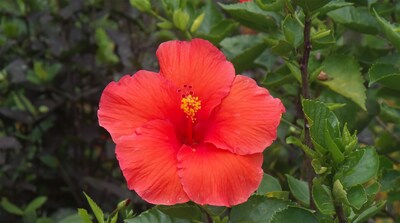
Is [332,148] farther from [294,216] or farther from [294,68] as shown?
[294,68]

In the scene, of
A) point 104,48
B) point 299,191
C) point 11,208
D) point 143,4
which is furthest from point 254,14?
point 11,208

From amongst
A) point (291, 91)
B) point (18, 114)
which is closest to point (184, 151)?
point (291, 91)

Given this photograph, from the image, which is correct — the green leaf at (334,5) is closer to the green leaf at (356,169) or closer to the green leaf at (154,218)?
the green leaf at (356,169)

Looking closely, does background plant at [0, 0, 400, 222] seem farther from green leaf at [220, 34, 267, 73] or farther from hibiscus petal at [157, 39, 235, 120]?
hibiscus petal at [157, 39, 235, 120]

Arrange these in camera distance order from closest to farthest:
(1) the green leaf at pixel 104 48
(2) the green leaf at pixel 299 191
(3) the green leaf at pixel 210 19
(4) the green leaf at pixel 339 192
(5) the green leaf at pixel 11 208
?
(4) the green leaf at pixel 339 192 < (2) the green leaf at pixel 299 191 < (3) the green leaf at pixel 210 19 < (5) the green leaf at pixel 11 208 < (1) the green leaf at pixel 104 48

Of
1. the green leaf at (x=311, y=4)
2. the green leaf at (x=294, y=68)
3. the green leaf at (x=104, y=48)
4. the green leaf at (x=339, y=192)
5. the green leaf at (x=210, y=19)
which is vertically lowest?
the green leaf at (x=104, y=48)

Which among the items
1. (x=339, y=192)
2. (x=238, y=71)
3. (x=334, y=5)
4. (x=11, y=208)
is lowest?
(x=11, y=208)

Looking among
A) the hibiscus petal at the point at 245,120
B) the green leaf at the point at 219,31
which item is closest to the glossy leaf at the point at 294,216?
the hibiscus petal at the point at 245,120
